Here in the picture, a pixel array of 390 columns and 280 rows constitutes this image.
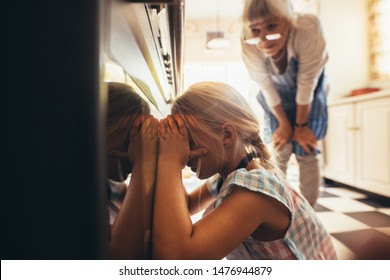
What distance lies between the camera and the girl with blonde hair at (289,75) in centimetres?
58

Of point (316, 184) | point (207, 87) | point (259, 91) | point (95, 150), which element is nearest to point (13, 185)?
point (95, 150)

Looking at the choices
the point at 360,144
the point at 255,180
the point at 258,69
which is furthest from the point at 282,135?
the point at 360,144

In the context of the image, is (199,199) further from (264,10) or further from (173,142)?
(264,10)

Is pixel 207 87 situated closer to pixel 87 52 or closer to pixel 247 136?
pixel 247 136

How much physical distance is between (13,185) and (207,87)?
0.89 ft

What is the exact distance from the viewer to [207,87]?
0.38 metres

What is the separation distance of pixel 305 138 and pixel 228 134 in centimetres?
44

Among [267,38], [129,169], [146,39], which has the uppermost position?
[267,38]

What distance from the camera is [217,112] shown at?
14.3 inches

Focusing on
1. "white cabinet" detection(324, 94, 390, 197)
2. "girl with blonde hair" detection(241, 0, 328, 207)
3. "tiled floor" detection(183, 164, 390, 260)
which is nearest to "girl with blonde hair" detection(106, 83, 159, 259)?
"tiled floor" detection(183, 164, 390, 260)

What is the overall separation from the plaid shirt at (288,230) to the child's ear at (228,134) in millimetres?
48

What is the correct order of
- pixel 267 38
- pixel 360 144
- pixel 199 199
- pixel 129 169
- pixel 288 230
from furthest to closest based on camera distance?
pixel 360 144, pixel 267 38, pixel 199 199, pixel 288 230, pixel 129 169

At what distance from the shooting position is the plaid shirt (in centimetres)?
32

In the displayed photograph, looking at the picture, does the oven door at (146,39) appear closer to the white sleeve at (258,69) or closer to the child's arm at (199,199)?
the child's arm at (199,199)
